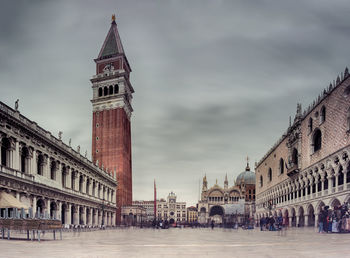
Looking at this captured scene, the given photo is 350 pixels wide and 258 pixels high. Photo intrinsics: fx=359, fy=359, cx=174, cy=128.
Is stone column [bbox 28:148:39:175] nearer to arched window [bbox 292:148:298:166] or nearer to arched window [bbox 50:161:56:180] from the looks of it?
arched window [bbox 50:161:56:180]

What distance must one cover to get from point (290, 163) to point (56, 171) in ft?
115

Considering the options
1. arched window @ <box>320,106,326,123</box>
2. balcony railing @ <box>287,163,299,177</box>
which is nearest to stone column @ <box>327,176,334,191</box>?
arched window @ <box>320,106,326,123</box>

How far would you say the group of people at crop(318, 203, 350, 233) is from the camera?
27641 millimetres

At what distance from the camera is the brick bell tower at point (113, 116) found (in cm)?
7900

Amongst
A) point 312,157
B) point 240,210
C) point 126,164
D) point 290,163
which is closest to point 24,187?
point 312,157

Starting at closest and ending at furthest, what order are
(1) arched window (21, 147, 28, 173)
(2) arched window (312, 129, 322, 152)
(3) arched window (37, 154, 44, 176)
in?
(1) arched window (21, 147, 28, 173) → (3) arched window (37, 154, 44, 176) → (2) arched window (312, 129, 322, 152)

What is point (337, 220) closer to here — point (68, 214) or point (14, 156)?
point (14, 156)

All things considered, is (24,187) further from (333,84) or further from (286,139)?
(286,139)

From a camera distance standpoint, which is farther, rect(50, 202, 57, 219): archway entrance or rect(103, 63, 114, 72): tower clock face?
rect(103, 63, 114, 72): tower clock face

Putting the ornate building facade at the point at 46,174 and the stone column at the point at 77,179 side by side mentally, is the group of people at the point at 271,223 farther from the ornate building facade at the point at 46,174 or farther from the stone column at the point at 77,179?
the stone column at the point at 77,179

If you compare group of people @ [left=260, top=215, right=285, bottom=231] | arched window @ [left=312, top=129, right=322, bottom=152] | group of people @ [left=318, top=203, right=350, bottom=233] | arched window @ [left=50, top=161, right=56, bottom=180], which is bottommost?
group of people @ [left=260, top=215, right=285, bottom=231]

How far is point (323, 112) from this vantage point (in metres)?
42.8

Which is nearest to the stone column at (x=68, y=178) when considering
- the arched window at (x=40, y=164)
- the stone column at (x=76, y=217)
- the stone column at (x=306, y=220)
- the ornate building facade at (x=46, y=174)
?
the ornate building facade at (x=46, y=174)

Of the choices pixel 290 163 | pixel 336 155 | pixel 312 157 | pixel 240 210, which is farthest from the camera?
pixel 240 210
